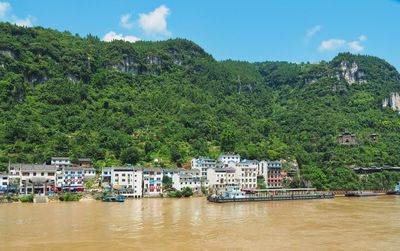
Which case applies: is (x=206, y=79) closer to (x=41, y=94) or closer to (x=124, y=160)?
(x=41, y=94)

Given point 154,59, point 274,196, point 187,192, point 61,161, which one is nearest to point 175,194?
point 187,192

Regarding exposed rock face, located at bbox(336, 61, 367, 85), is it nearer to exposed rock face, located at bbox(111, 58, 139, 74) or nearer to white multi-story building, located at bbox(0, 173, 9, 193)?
exposed rock face, located at bbox(111, 58, 139, 74)

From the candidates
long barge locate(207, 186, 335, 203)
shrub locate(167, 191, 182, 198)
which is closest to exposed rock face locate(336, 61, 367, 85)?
long barge locate(207, 186, 335, 203)

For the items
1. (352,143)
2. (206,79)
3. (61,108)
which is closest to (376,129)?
(352,143)

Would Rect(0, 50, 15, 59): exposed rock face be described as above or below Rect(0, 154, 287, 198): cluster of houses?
above

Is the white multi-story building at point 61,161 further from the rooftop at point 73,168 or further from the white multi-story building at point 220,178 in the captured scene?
the white multi-story building at point 220,178

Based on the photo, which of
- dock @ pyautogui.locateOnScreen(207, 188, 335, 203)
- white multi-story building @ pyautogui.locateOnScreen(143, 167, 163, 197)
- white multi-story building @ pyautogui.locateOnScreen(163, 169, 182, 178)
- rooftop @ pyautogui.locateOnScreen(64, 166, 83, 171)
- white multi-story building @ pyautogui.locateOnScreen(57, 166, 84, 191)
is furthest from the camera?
white multi-story building @ pyautogui.locateOnScreen(163, 169, 182, 178)

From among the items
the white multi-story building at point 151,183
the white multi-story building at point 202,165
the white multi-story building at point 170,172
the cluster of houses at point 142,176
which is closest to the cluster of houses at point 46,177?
the cluster of houses at point 142,176
